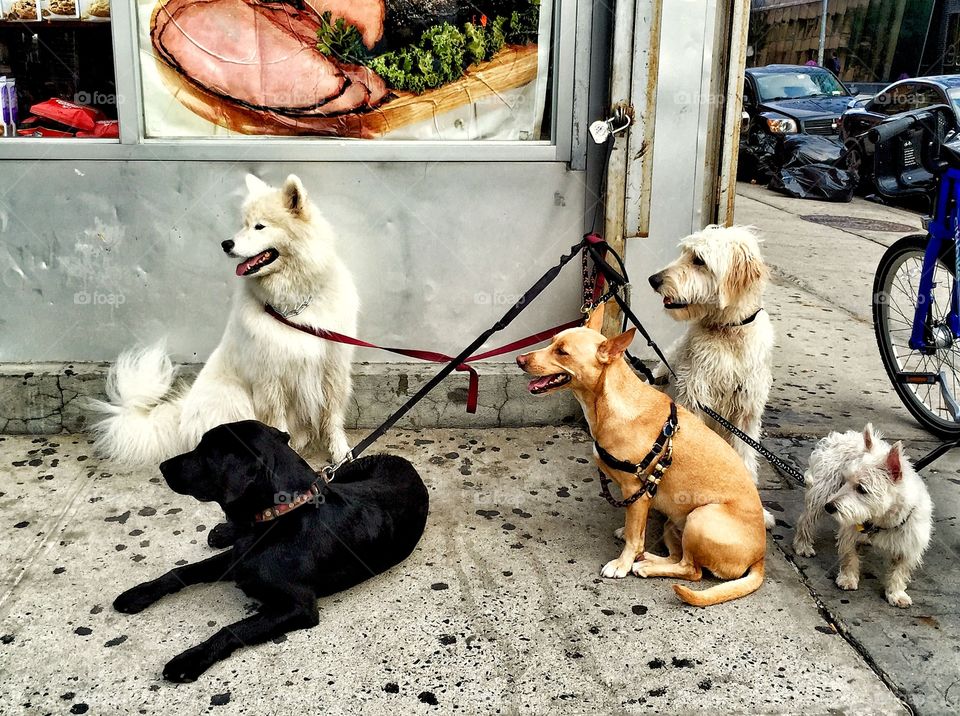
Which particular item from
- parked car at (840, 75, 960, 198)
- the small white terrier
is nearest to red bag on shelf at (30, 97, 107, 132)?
the small white terrier

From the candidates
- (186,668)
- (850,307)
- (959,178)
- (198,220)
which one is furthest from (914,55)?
(186,668)

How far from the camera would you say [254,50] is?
4793 millimetres

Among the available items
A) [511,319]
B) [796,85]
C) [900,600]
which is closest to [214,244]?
[511,319]

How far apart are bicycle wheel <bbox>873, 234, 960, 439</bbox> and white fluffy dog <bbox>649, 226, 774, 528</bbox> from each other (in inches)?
57.8

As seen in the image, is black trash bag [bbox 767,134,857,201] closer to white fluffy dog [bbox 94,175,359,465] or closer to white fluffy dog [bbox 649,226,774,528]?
white fluffy dog [bbox 649,226,774,528]

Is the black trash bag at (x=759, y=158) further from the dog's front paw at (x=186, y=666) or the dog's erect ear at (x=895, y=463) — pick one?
the dog's front paw at (x=186, y=666)

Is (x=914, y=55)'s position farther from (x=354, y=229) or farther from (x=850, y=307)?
(x=354, y=229)

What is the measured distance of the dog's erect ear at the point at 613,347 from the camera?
3389 millimetres

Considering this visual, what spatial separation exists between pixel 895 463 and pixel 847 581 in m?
0.61

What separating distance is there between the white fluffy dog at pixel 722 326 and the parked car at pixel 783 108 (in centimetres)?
1175

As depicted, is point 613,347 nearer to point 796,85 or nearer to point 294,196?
point 294,196

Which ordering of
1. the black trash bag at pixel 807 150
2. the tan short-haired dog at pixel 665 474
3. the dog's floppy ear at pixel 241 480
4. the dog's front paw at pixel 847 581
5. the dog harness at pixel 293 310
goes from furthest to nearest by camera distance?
the black trash bag at pixel 807 150
the dog harness at pixel 293 310
the dog's front paw at pixel 847 581
the tan short-haired dog at pixel 665 474
the dog's floppy ear at pixel 241 480

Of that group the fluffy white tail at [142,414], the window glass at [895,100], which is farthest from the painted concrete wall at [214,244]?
the window glass at [895,100]

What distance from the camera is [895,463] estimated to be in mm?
3336
